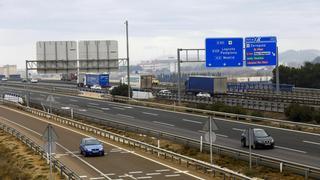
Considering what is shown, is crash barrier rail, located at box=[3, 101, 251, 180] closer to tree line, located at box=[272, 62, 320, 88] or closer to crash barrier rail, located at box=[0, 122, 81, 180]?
crash barrier rail, located at box=[0, 122, 81, 180]

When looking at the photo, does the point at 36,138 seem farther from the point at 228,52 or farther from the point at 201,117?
the point at 228,52

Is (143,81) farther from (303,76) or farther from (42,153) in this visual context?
(42,153)

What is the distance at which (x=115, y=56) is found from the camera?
74000 mm

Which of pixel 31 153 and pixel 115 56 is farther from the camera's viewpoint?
pixel 115 56

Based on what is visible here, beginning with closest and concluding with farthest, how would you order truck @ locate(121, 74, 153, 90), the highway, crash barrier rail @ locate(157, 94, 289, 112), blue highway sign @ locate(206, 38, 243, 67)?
1. the highway
2. blue highway sign @ locate(206, 38, 243, 67)
3. crash barrier rail @ locate(157, 94, 289, 112)
4. truck @ locate(121, 74, 153, 90)

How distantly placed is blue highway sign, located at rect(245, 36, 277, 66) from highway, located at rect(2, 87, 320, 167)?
8.86 metres

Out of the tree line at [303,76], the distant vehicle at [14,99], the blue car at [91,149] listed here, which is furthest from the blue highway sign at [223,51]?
the tree line at [303,76]

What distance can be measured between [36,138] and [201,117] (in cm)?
1813

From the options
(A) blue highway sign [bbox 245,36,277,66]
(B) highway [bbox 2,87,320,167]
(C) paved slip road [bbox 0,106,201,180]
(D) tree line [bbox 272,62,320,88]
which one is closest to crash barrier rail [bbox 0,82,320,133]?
(B) highway [bbox 2,87,320,167]

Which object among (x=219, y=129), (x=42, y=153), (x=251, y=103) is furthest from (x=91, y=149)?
(x=251, y=103)

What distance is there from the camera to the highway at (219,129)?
3102 cm

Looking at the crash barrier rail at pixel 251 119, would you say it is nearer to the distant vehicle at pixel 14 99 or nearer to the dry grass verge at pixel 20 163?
the dry grass verge at pixel 20 163

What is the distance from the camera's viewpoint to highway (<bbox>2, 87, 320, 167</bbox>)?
102ft

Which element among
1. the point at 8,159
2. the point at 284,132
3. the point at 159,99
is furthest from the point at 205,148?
the point at 159,99
